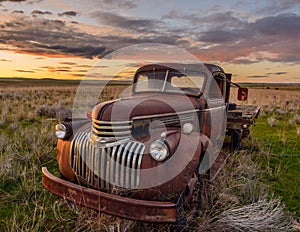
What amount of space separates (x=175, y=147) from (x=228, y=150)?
Result: 4259 mm

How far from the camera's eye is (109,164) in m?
3.30

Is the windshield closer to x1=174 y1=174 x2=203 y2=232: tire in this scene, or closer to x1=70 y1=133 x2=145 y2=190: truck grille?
x1=174 y1=174 x2=203 y2=232: tire

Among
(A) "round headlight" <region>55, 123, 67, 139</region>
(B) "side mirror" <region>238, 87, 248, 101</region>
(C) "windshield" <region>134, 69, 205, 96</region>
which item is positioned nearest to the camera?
(A) "round headlight" <region>55, 123, 67, 139</region>

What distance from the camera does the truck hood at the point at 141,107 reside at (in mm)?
3471

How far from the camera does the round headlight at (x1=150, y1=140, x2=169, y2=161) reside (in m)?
3.09

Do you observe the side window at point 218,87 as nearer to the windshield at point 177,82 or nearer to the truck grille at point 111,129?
the windshield at point 177,82

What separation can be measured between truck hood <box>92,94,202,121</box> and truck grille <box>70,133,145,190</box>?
352 millimetres

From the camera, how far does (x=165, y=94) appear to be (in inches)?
195

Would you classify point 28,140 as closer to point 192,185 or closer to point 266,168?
point 192,185

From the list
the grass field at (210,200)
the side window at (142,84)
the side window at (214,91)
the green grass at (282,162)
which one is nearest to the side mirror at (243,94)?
the side window at (214,91)

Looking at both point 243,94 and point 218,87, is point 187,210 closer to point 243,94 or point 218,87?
point 218,87

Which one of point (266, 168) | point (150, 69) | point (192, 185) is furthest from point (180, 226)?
point (266, 168)

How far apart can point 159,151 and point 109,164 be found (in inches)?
25.1

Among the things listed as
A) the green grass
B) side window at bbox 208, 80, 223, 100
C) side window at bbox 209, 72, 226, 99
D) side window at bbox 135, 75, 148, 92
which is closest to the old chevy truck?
side window at bbox 208, 80, 223, 100
